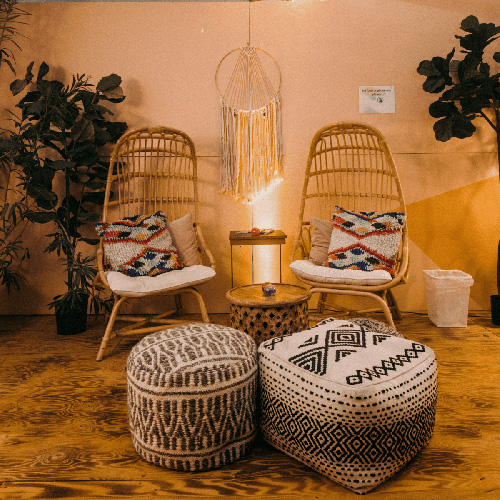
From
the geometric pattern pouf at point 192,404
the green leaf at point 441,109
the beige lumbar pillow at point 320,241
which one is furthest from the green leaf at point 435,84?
the geometric pattern pouf at point 192,404

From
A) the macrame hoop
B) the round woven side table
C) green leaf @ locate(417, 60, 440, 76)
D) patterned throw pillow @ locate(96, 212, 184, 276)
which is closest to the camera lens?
the round woven side table

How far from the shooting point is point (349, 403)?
122 cm

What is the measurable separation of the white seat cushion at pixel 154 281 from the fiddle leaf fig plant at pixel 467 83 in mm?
1892

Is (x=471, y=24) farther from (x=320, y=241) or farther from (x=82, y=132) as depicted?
(x=82, y=132)

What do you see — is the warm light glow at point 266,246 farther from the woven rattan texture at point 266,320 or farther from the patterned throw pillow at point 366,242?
the woven rattan texture at point 266,320

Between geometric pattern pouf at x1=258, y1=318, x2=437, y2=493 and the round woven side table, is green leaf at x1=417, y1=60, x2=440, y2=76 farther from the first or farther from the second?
geometric pattern pouf at x1=258, y1=318, x2=437, y2=493

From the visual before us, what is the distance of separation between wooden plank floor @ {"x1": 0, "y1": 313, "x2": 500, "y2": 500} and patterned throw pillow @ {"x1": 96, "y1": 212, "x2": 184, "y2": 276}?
560 millimetres

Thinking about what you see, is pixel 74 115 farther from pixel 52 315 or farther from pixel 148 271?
pixel 52 315

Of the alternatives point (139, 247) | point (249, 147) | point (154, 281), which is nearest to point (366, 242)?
point (249, 147)

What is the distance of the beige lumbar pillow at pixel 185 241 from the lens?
2.75 m

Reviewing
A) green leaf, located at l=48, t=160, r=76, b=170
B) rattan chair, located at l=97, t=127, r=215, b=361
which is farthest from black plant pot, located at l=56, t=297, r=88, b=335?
green leaf, located at l=48, t=160, r=76, b=170

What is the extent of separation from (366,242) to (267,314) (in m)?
0.96

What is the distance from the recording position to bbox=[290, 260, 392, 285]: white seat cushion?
2311 millimetres

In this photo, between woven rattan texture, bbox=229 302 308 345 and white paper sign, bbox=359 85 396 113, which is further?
white paper sign, bbox=359 85 396 113
